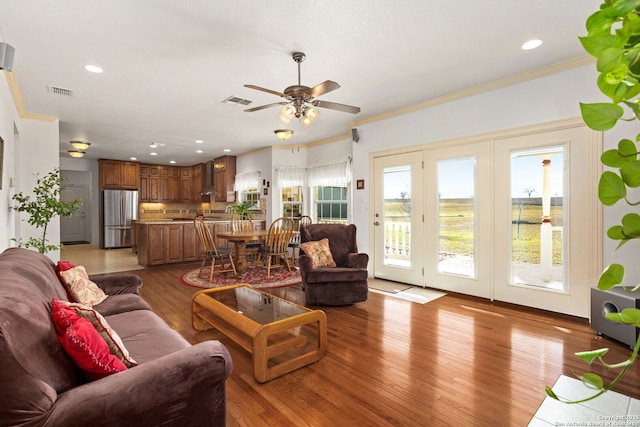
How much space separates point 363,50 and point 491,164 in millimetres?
2102

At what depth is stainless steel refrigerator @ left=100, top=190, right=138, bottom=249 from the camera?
8.93m

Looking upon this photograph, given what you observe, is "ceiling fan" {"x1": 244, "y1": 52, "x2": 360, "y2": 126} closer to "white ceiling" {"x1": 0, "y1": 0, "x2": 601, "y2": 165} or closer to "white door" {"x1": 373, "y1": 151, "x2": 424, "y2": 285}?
"white ceiling" {"x1": 0, "y1": 0, "x2": 601, "y2": 165}

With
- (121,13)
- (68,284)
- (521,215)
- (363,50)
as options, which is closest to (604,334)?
(521,215)

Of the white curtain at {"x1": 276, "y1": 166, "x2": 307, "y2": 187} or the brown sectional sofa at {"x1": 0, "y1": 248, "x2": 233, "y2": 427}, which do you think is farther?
the white curtain at {"x1": 276, "y1": 166, "x2": 307, "y2": 187}

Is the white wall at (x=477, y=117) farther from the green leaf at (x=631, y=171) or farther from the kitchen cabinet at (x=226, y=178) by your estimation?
the kitchen cabinet at (x=226, y=178)

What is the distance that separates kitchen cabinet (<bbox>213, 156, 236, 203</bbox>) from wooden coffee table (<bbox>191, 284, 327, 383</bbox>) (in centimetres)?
551

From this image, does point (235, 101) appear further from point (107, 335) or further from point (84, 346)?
point (84, 346)

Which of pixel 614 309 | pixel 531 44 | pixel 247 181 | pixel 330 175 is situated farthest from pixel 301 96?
pixel 247 181

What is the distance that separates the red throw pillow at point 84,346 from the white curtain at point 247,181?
20.6 feet

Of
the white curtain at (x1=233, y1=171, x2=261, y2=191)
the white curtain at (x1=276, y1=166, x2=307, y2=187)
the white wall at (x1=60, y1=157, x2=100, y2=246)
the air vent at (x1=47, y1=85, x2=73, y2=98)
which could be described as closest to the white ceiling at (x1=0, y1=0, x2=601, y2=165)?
the air vent at (x1=47, y1=85, x2=73, y2=98)

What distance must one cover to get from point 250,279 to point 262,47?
3.41m

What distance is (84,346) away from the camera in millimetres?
1321

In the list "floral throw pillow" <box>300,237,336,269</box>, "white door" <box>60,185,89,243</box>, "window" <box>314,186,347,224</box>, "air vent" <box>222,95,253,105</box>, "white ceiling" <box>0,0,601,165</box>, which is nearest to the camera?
"white ceiling" <box>0,0,601,165</box>

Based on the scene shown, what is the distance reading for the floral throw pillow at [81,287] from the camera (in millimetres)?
2348
